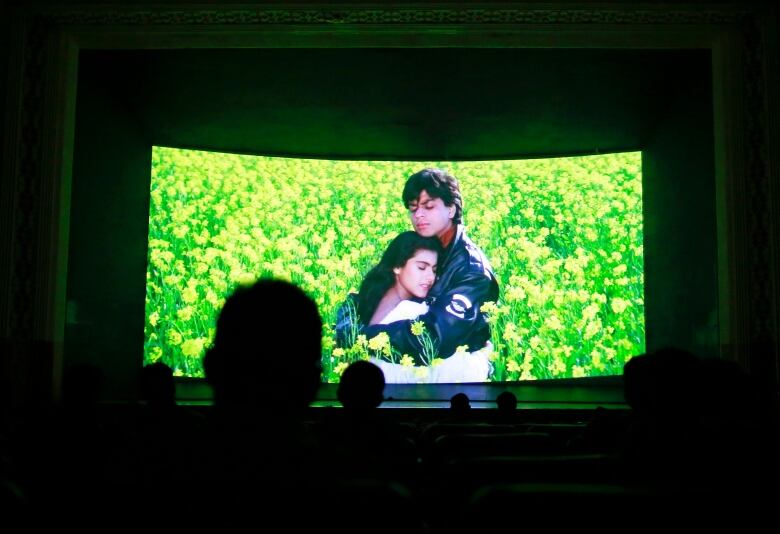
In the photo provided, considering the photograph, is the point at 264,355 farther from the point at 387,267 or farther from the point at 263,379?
the point at 387,267

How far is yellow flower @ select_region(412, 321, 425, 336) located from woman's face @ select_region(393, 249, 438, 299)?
0.28 meters

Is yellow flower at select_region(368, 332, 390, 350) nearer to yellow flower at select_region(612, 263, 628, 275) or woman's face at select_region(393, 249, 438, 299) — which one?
woman's face at select_region(393, 249, 438, 299)

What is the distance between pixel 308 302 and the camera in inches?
43.8

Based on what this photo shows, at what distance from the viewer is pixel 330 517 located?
0.91 m

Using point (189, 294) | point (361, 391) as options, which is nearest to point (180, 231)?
point (189, 294)

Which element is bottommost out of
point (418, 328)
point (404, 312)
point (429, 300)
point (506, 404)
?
point (506, 404)

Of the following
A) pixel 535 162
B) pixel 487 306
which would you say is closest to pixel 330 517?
pixel 487 306

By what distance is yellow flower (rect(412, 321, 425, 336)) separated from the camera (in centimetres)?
872

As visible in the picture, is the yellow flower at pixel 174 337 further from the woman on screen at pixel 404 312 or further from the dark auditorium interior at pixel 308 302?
the woman on screen at pixel 404 312

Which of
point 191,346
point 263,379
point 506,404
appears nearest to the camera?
point 263,379

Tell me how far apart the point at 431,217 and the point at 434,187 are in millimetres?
341

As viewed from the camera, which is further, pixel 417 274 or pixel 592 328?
pixel 417 274
